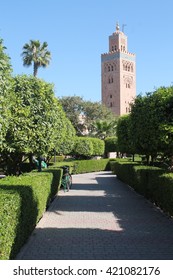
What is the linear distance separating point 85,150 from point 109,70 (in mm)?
79942

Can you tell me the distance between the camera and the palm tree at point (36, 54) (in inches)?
1785

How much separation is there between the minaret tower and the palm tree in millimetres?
70990

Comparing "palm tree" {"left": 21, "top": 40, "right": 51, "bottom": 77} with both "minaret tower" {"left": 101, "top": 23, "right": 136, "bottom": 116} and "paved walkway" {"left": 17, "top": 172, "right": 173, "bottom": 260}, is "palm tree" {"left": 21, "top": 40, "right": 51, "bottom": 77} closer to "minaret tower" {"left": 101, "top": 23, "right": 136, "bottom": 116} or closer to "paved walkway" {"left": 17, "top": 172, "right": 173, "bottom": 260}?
"paved walkway" {"left": 17, "top": 172, "right": 173, "bottom": 260}

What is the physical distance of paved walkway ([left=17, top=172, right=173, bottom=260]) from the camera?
302 inches

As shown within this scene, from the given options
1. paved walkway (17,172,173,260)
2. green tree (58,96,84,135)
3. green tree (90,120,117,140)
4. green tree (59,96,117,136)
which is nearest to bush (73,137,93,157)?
green tree (90,120,117,140)

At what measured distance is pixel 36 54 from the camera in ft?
149

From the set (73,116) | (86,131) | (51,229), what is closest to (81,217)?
(51,229)

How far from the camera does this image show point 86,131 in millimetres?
75438

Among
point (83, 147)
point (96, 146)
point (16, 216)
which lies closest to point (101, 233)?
point (16, 216)

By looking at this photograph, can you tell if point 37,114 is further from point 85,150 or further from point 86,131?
point 86,131

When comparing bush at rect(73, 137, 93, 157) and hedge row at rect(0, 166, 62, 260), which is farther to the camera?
bush at rect(73, 137, 93, 157)

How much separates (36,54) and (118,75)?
2970 inches

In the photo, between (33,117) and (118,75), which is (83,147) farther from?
(118,75)

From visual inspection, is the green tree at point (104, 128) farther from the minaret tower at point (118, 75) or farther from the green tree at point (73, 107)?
the minaret tower at point (118, 75)
